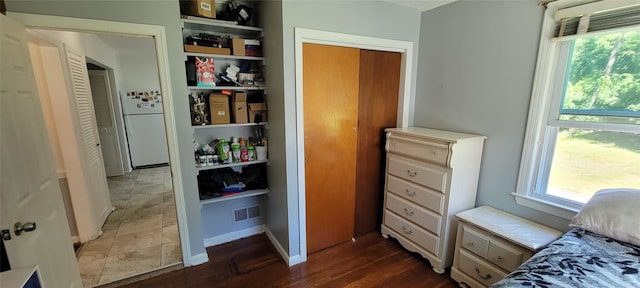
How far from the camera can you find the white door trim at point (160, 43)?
151cm

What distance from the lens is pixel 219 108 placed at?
2.18 m

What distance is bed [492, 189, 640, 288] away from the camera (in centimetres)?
108

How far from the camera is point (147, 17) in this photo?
5.71 ft

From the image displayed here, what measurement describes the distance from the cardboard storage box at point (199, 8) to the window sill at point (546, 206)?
2715 mm

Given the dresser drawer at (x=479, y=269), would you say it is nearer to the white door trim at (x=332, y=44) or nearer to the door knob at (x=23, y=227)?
the white door trim at (x=332, y=44)

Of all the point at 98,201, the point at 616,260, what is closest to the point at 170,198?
the point at 98,201

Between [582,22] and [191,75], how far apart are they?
2.65 meters

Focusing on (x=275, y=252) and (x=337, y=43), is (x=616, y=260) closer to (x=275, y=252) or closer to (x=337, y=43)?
(x=337, y=43)

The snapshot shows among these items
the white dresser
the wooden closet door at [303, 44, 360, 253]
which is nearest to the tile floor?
the wooden closet door at [303, 44, 360, 253]

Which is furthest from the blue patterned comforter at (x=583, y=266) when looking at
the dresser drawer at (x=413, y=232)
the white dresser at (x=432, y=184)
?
the dresser drawer at (x=413, y=232)

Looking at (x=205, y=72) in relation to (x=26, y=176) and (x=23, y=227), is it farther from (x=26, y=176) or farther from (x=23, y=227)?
(x=23, y=227)

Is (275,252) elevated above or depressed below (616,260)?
below

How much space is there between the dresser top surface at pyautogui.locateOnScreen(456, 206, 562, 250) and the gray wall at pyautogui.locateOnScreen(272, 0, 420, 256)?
4.48 feet

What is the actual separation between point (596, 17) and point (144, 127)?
6277mm
